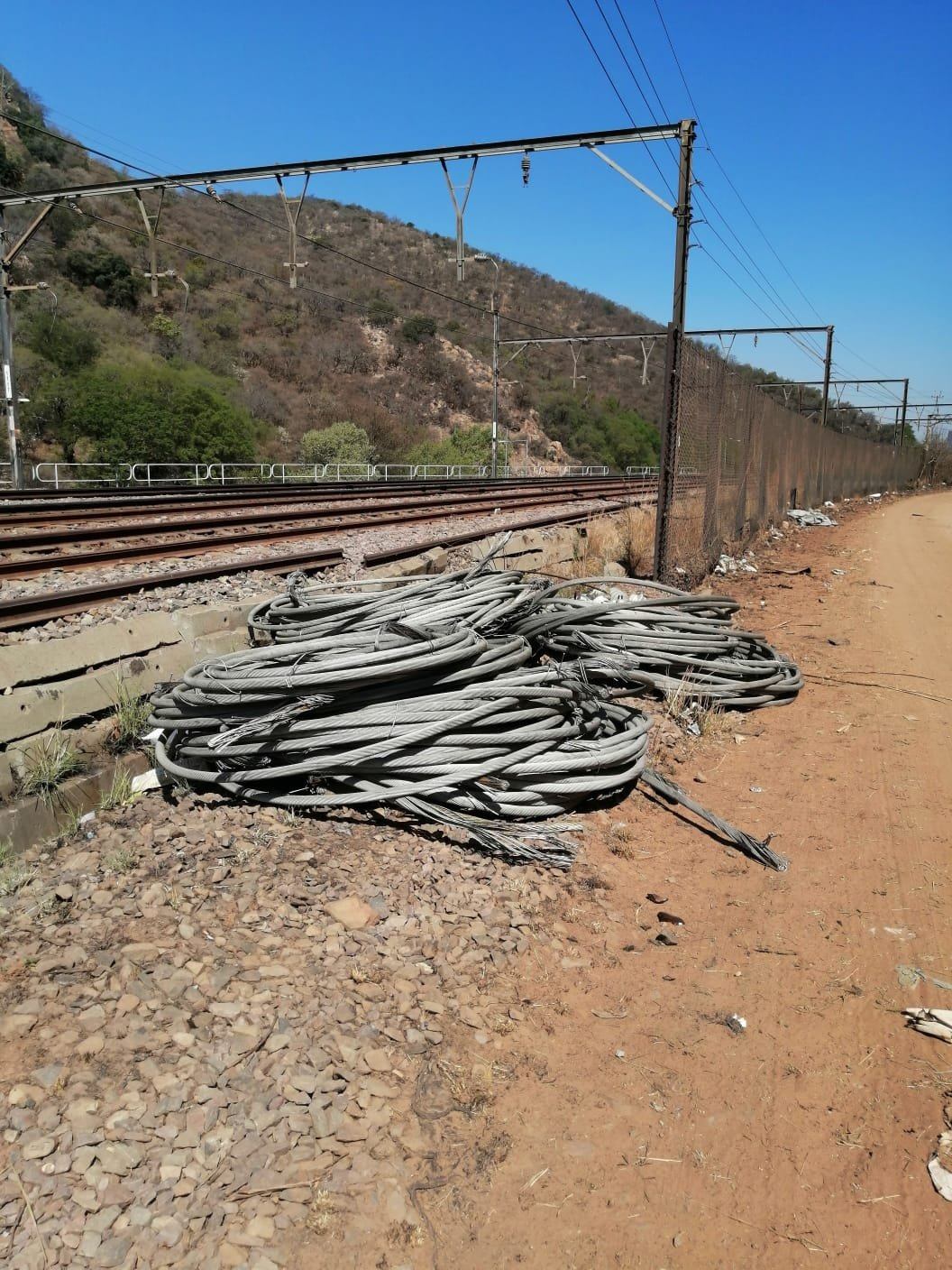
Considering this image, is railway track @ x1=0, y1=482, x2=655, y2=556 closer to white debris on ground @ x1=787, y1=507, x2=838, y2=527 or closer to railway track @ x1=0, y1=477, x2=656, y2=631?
railway track @ x1=0, y1=477, x2=656, y2=631

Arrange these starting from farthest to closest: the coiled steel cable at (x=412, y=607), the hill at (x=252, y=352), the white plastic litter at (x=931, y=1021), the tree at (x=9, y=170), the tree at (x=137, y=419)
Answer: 1. the tree at (x=9, y=170)
2. the hill at (x=252, y=352)
3. the tree at (x=137, y=419)
4. the coiled steel cable at (x=412, y=607)
5. the white plastic litter at (x=931, y=1021)

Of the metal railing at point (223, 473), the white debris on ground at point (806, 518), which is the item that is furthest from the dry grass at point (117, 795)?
the metal railing at point (223, 473)

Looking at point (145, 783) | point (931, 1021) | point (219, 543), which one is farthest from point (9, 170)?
point (931, 1021)

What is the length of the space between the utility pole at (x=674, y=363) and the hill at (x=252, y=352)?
60.7 ft

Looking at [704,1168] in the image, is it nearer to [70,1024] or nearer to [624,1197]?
[624,1197]

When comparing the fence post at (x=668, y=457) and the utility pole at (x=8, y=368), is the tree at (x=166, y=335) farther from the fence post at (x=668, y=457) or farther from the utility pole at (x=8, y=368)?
→ the fence post at (x=668, y=457)

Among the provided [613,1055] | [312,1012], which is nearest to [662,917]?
[613,1055]

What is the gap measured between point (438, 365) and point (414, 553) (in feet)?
181

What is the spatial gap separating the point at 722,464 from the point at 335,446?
30591 mm

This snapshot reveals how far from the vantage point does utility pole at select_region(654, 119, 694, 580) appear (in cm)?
916

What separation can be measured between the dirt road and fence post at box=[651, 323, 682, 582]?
481cm

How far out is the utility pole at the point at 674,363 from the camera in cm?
916

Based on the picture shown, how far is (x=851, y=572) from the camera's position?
1279cm

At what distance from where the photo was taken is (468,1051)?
8.53 ft
